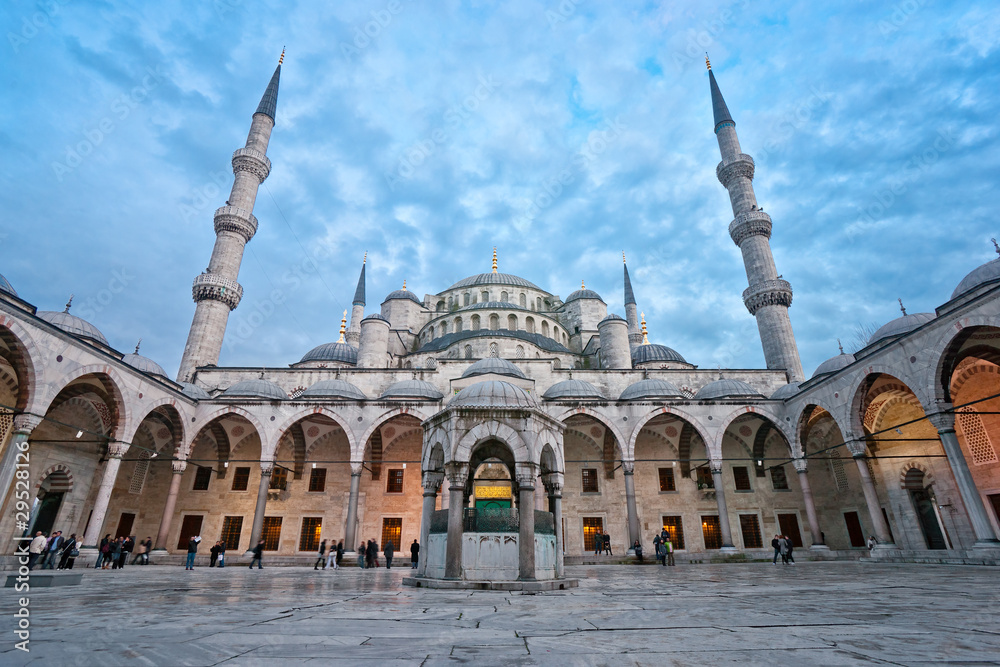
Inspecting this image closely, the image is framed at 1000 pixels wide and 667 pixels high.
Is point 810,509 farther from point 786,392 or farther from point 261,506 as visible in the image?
point 261,506

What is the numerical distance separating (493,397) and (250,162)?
2434 centimetres

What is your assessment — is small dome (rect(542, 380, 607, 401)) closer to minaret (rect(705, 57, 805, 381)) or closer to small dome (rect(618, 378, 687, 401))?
small dome (rect(618, 378, 687, 401))

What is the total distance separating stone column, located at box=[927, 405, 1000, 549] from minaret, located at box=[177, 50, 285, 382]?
2659 centimetres

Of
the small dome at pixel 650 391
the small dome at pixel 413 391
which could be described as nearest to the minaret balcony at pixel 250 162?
the small dome at pixel 413 391

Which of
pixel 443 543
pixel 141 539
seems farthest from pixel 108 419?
pixel 443 543

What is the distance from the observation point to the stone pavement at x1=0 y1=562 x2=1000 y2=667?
2.39 meters

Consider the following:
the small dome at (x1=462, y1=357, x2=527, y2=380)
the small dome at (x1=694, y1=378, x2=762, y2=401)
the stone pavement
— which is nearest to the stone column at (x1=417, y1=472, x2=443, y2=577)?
the stone pavement

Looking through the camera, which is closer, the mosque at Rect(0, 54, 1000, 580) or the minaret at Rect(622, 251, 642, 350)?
the mosque at Rect(0, 54, 1000, 580)

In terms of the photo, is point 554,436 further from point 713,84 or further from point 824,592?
point 713,84

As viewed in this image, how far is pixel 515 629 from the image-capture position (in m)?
3.45

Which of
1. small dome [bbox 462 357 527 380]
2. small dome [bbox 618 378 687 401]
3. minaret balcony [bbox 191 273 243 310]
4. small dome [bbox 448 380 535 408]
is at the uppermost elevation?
minaret balcony [bbox 191 273 243 310]

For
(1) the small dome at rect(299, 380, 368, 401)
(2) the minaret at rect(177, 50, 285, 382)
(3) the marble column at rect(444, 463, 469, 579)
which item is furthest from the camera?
(2) the minaret at rect(177, 50, 285, 382)

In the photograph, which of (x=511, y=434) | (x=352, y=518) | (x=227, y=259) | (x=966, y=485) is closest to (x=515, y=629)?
(x=511, y=434)

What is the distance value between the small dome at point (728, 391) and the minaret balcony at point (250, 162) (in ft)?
80.7
